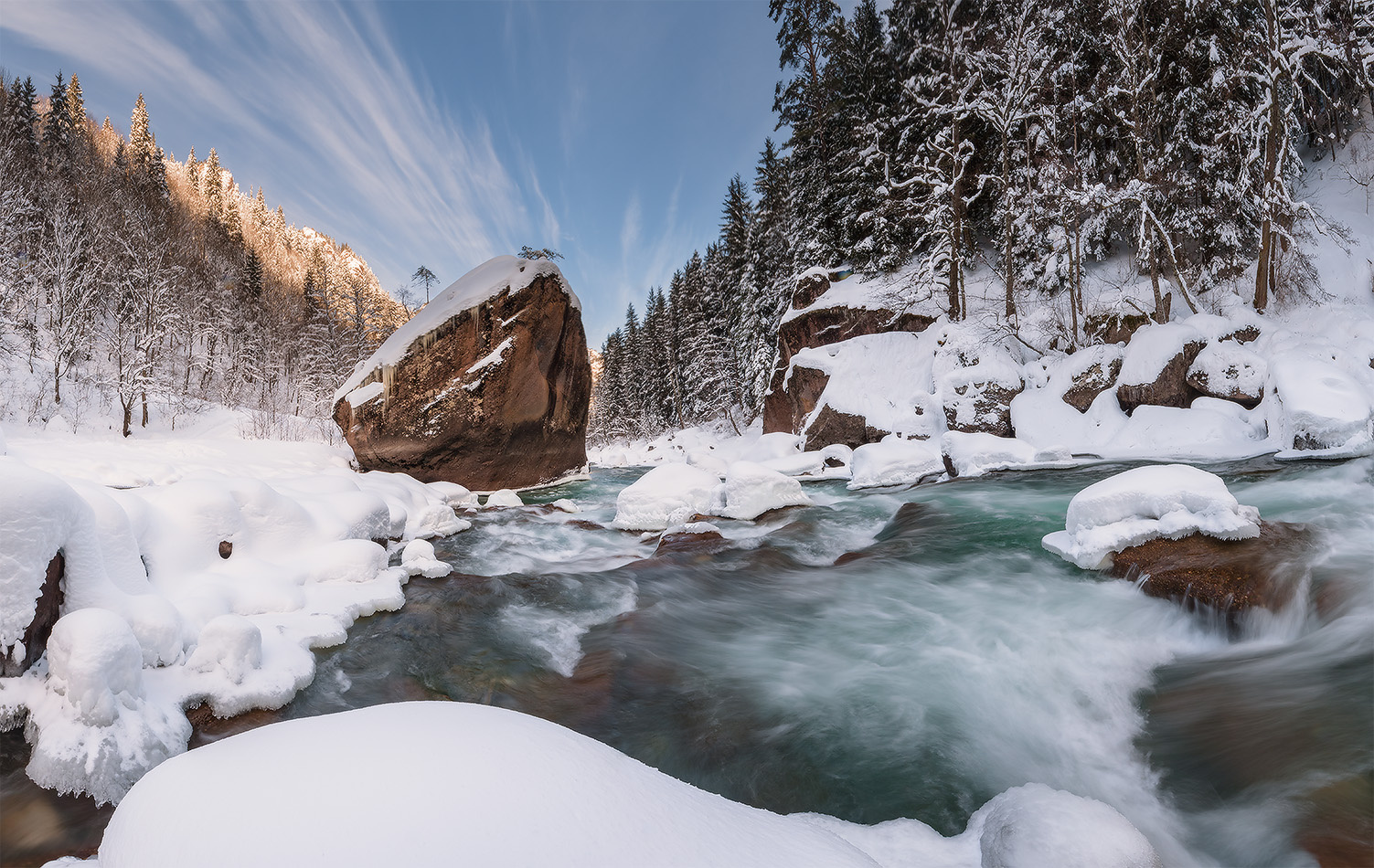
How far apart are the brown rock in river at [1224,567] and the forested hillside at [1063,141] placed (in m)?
10.1

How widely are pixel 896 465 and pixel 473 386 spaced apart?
905 centimetres

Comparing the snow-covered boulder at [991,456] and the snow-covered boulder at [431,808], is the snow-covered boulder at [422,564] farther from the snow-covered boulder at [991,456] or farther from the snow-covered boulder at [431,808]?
the snow-covered boulder at [991,456]

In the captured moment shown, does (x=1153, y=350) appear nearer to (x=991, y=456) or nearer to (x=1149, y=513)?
(x=991, y=456)

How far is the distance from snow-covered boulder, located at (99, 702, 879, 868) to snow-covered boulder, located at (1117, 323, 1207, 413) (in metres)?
12.4

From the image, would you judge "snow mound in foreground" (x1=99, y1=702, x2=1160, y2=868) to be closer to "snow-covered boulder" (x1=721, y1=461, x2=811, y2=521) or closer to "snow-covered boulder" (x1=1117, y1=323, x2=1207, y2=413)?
"snow-covered boulder" (x1=721, y1=461, x2=811, y2=521)

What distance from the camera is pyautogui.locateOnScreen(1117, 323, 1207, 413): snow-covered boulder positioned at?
9883 mm

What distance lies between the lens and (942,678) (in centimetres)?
331

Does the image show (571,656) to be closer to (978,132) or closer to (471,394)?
(471,394)

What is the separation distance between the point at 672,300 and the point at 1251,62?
30.3 meters

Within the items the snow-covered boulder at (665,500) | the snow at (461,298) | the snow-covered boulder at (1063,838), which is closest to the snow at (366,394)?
the snow at (461,298)

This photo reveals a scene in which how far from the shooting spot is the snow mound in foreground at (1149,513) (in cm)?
400

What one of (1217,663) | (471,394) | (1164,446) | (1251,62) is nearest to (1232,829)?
(1217,663)

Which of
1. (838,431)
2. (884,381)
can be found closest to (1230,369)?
(884,381)

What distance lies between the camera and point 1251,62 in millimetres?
10750
